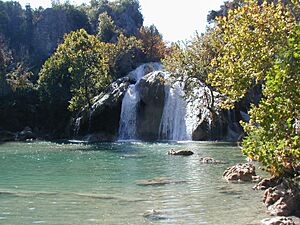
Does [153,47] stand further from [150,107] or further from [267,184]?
[267,184]

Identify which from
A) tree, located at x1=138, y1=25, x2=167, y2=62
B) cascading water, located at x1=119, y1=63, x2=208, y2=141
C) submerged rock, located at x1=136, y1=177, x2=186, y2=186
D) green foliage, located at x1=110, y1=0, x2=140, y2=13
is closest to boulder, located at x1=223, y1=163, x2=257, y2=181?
submerged rock, located at x1=136, y1=177, x2=186, y2=186

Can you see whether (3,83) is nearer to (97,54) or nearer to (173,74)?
(97,54)

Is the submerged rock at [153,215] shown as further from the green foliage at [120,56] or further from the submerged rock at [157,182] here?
the green foliage at [120,56]

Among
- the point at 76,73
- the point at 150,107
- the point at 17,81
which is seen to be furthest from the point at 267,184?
the point at 17,81

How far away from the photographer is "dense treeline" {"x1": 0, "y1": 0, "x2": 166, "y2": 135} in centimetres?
5212

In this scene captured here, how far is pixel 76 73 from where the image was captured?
5028cm

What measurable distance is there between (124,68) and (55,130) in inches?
502

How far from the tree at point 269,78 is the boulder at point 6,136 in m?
35.3

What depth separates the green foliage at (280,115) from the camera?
10258 millimetres

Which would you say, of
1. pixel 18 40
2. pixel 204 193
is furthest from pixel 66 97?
pixel 204 193

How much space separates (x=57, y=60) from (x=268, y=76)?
151 feet

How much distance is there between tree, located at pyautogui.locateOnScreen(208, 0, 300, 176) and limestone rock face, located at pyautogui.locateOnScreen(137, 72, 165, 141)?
30369 millimetres

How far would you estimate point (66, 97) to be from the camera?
2152 inches

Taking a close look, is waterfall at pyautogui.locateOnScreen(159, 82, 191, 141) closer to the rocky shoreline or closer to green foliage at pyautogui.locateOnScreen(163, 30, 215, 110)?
green foliage at pyautogui.locateOnScreen(163, 30, 215, 110)
